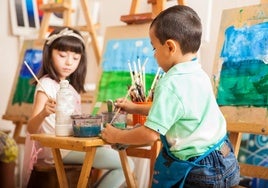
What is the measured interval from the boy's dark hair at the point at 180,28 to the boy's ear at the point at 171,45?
0.04 feet

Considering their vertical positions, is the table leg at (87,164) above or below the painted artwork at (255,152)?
above

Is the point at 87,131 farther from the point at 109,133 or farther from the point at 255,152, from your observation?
the point at 255,152

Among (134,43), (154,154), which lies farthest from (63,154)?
(134,43)

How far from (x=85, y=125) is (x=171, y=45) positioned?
443 millimetres

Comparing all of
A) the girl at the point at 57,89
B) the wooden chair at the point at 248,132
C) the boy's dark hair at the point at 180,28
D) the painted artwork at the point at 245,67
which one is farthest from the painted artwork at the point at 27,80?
the boy's dark hair at the point at 180,28

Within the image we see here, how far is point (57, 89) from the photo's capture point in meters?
2.05

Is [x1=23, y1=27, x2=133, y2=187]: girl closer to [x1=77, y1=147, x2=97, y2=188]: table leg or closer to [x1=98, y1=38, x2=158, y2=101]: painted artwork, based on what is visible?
[x1=98, y1=38, x2=158, y2=101]: painted artwork

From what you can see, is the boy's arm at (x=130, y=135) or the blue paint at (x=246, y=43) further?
the blue paint at (x=246, y=43)

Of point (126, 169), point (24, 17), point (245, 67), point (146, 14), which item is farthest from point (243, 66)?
point (24, 17)

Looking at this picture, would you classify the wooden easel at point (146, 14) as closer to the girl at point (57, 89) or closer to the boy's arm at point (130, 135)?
the girl at point (57, 89)

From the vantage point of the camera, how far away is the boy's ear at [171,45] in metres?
1.32

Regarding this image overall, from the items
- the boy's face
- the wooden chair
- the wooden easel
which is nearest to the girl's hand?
the boy's face

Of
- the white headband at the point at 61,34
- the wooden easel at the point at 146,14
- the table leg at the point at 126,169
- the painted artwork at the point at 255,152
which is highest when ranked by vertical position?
the wooden easel at the point at 146,14

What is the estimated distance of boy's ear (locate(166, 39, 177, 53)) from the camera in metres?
1.32
